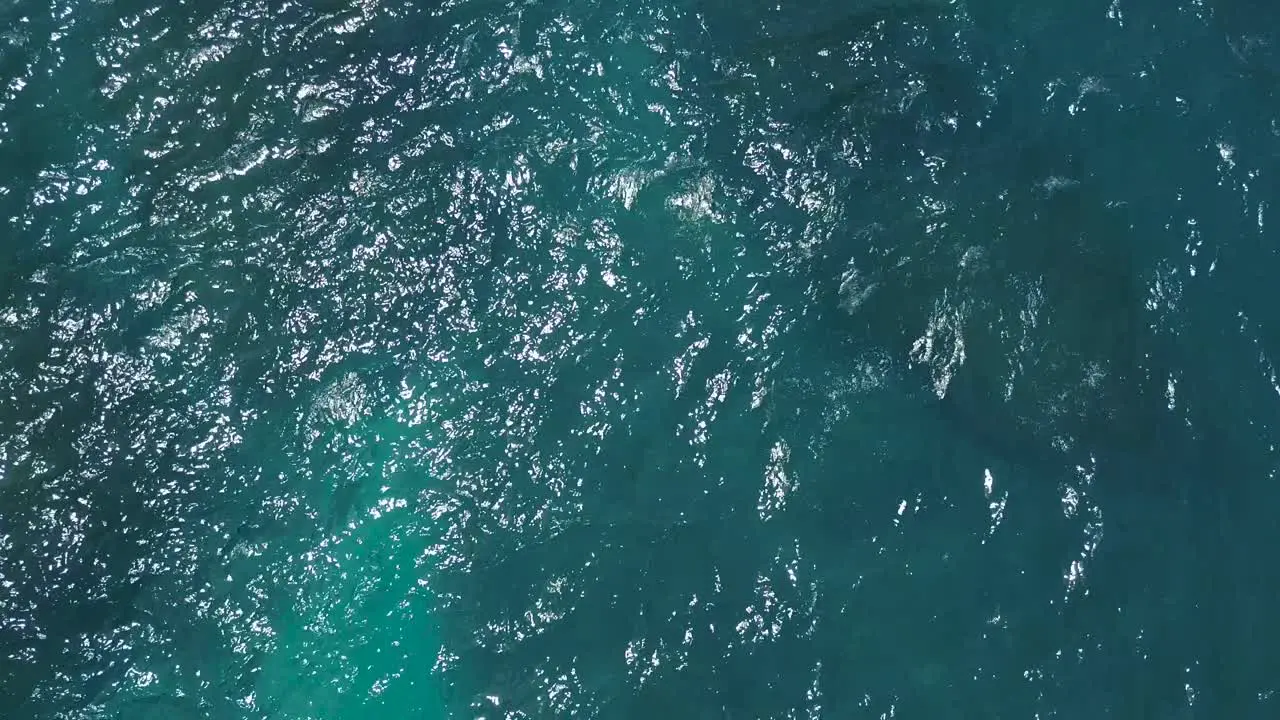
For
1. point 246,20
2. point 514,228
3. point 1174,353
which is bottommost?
point 1174,353

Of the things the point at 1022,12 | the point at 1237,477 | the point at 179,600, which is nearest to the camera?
the point at 179,600

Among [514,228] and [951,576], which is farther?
[514,228]

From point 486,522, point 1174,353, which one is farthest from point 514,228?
point 1174,353

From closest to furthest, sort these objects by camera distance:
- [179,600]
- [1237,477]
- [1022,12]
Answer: [179,600]
[1237,477]
[1022,12]

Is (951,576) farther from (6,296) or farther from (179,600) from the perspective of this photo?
(6,296)

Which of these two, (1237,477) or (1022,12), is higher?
(1022,12)

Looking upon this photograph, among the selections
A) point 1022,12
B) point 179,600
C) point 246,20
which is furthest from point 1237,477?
point 246,20
